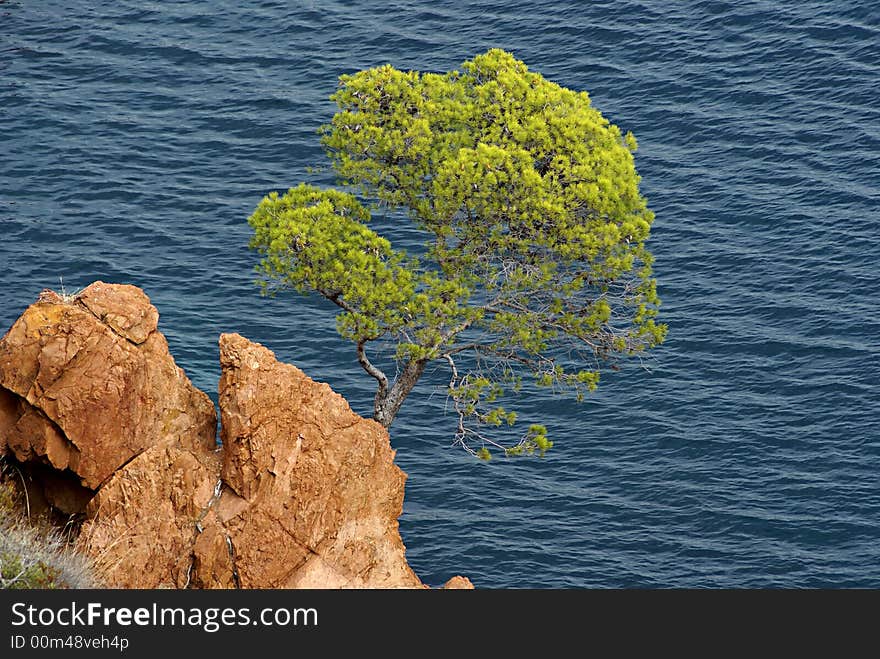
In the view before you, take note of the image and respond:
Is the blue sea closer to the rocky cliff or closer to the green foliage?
the rocky cliff

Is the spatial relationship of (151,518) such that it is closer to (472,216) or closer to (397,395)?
(397,395)

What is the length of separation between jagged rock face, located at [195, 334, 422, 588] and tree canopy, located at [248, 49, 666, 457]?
596 cm

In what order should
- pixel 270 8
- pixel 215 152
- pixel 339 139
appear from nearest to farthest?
pixel 339 139, pixel 215 152, pixel 270 8

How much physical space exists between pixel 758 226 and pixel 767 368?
1231 centimetres

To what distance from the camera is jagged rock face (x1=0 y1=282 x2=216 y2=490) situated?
38.7 m

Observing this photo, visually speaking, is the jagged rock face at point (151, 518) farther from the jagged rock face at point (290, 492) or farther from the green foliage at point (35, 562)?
the green foliage at point (35, 562)

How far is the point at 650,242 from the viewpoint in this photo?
6981 cm

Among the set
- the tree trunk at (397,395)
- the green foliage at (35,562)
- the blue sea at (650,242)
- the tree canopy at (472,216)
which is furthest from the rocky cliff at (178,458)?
the blue sea at (650,242)

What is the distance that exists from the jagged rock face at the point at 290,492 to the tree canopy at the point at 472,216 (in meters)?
5.96

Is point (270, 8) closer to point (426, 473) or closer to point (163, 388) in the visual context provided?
point (426, 473)

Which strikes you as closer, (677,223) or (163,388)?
(163,388)

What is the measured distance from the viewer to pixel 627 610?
29.8 meters

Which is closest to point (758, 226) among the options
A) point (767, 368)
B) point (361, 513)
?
point (767, 368)

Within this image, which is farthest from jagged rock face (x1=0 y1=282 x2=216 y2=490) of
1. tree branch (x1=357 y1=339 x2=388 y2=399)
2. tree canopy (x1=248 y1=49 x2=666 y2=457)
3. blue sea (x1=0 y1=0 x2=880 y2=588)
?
blue sea (x1=0 y1=0 x2=880 y2=588)
